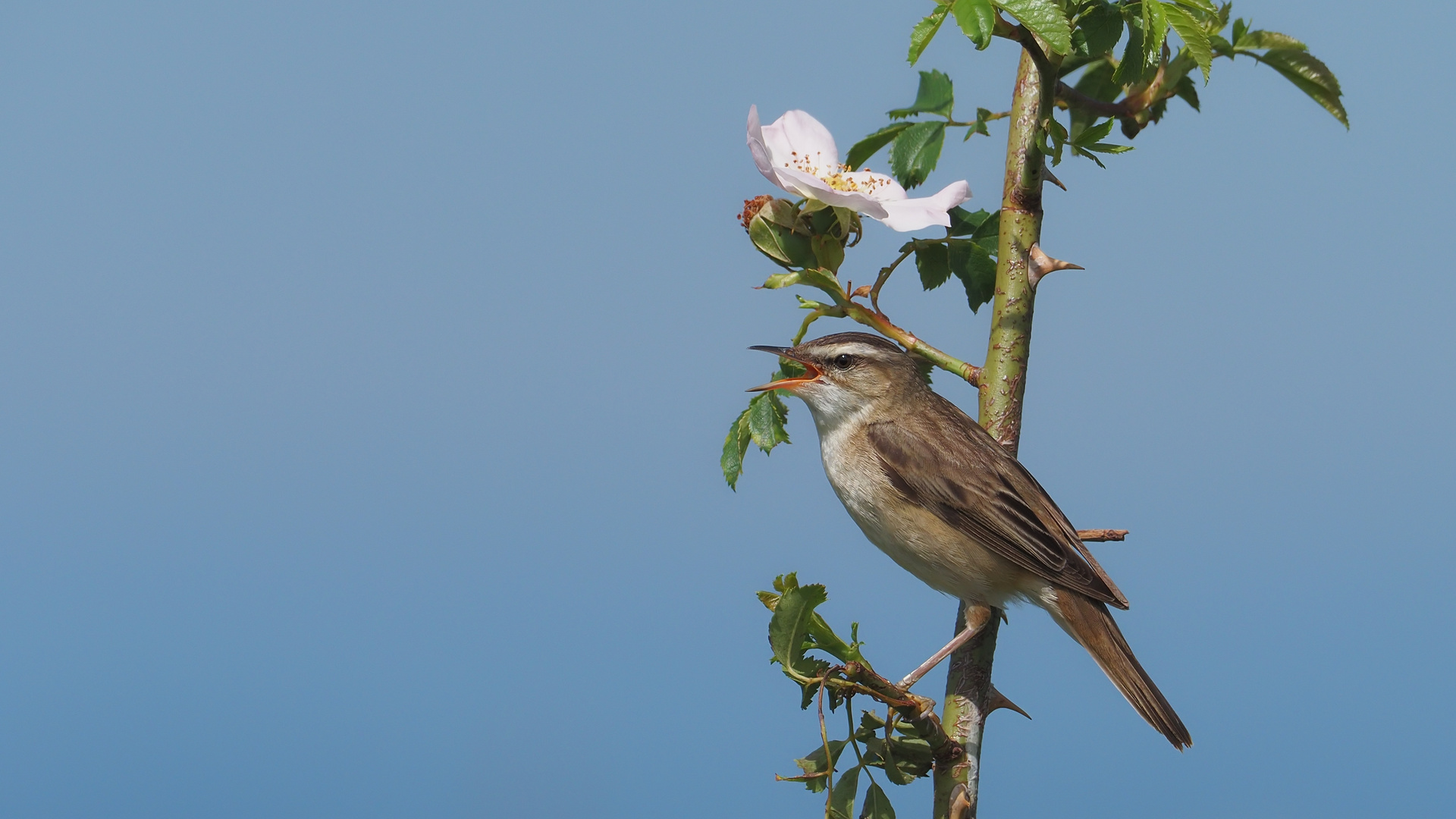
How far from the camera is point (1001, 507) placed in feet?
13.0

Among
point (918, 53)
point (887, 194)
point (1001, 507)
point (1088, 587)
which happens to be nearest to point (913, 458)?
point (1001, 507)

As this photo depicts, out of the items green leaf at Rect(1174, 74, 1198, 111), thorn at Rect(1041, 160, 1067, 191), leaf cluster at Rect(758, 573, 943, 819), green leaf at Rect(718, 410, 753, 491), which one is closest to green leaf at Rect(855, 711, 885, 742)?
leaf cluster at Rect(758, 573, 943, 819)

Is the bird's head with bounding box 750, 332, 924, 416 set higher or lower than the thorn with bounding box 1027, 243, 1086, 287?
higher

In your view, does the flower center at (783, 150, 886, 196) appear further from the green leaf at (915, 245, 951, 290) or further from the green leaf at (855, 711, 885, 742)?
the green leaf at (855, 711, 885, 742)

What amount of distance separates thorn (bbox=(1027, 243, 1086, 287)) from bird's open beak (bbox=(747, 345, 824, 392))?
0.88 meters

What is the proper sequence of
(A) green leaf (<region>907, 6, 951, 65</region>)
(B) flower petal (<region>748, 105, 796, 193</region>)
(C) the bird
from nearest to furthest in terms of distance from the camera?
(A) green leaf (<region>907, 6, 951, 65</region>) < (B) flower petal (<region>748, 105, 796, 193</region>) < (C) the bird

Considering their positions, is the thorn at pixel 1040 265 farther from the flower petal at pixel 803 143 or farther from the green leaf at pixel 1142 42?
the flower petal at pixel 803 143

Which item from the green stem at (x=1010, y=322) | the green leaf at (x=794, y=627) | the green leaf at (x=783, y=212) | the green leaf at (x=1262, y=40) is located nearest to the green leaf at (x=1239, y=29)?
the green leaf at (x=1262, y=40)

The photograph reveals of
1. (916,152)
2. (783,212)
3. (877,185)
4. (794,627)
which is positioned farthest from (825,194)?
(794,627)

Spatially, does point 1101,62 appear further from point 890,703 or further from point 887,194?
point 890,703

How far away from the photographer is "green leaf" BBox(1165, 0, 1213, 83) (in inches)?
111

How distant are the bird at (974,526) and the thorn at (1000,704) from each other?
0.52m

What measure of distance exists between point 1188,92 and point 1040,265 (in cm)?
108

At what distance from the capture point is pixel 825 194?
319cm
